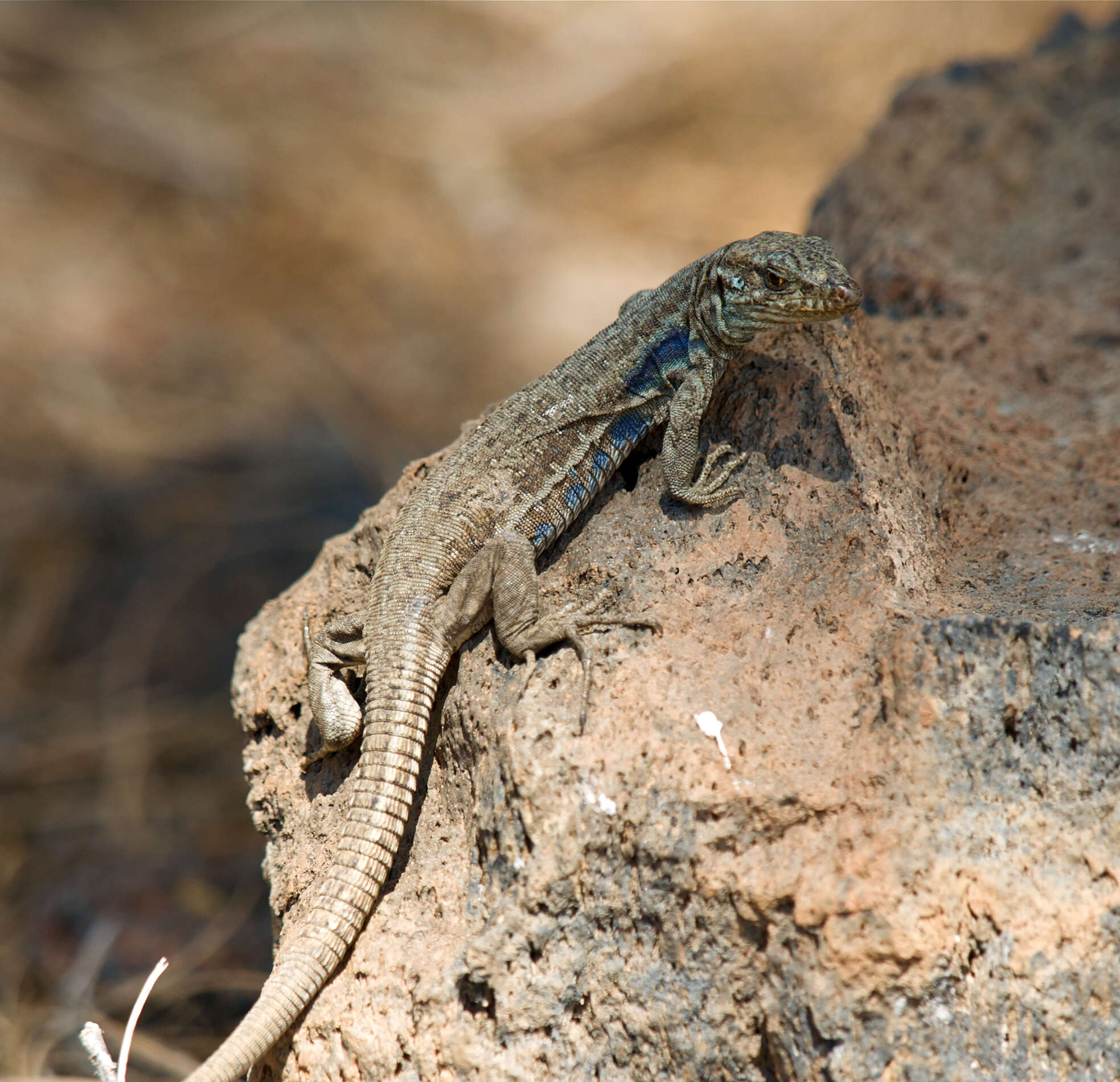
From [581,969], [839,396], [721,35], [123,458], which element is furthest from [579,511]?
[721,35]

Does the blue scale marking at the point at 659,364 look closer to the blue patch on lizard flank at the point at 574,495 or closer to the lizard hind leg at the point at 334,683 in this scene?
Result: the blue patch on lizard flank at the point at 574,495

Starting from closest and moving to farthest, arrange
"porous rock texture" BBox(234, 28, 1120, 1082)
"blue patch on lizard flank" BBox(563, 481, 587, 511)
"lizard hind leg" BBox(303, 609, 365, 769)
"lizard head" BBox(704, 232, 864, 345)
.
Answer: "porous rock texture" BBox(234, 28, 1120, 1082), "lizard hind leg" BBox(303, 609, 365, 769), "lizard head" BBox(704, 232, 864, 345), "blue patch on lizard flank" BBox(563, 481, 587, 511)

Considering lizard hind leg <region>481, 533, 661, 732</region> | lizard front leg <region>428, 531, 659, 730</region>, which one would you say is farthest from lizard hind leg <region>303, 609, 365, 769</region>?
lizard hind leg <region>481, 533, 661, 732</region>

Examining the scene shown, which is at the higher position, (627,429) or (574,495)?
(627,429)

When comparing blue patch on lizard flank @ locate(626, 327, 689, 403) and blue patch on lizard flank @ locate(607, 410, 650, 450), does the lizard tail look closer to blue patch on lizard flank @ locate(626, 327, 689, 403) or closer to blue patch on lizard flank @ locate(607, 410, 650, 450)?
blue patch on lizard flank @ locate(607, 410, 650, 450)

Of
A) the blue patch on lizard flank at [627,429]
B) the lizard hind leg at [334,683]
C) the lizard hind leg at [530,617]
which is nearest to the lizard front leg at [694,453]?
the blue patch on lizard flank at [627,429]

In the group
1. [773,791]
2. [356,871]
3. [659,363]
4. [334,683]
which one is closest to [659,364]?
[659,363]

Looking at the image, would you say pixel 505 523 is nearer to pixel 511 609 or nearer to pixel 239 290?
pixel 511 609
